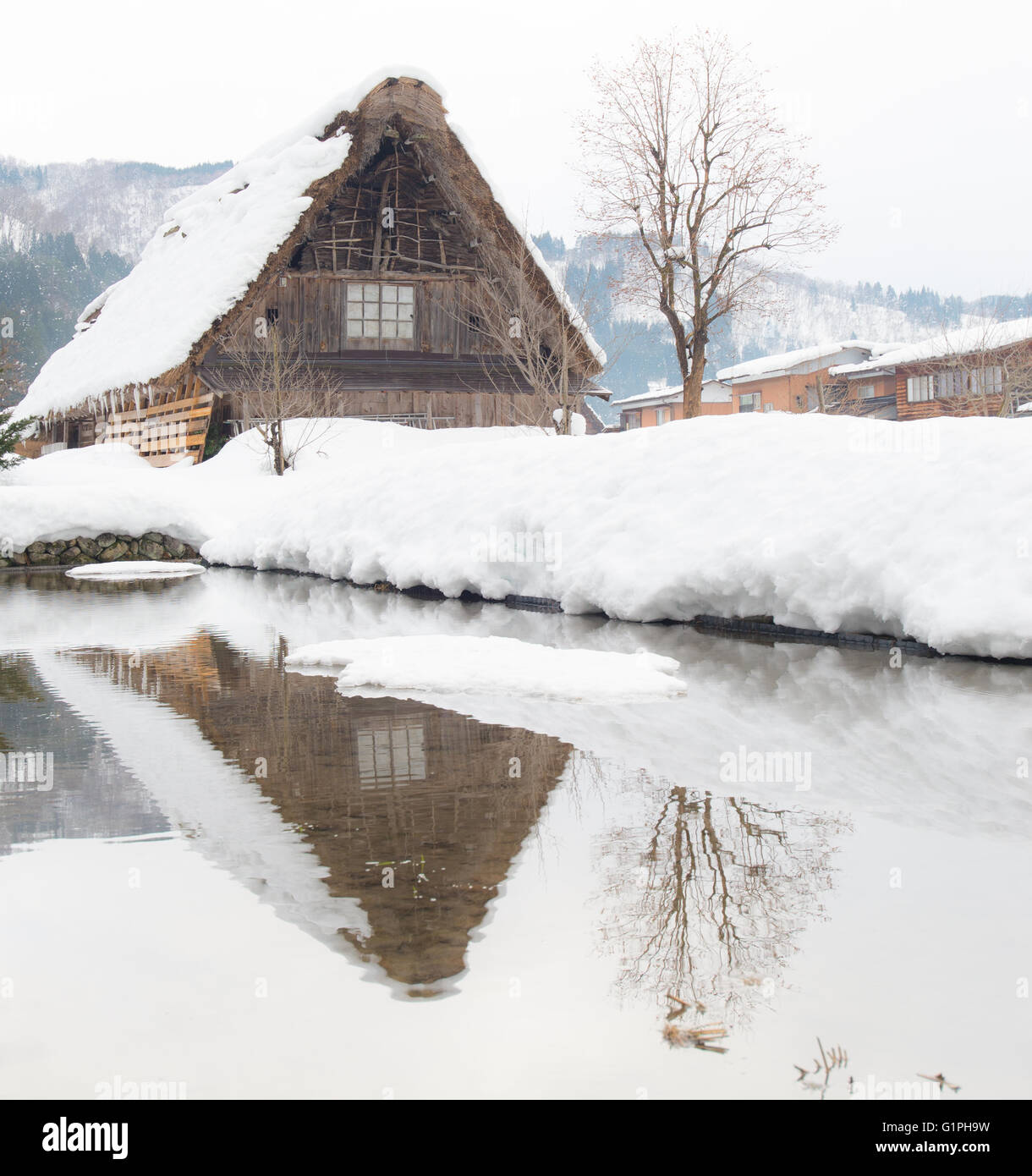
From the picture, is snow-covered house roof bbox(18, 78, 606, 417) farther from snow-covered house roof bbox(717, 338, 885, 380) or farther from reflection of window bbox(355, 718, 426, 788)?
snow-covered house roof bbox(717, 338, 885, 380)

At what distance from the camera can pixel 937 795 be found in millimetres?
4035

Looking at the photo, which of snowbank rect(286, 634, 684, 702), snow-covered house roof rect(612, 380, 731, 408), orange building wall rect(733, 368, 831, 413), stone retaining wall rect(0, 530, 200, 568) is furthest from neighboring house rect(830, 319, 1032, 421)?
snowbank rect(286, 634, 684, 702)

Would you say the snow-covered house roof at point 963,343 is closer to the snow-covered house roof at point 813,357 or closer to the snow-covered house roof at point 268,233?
the snow-covered house roof at point 813,357

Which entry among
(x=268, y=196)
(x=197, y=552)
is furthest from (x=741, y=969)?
(x=268, y=196)

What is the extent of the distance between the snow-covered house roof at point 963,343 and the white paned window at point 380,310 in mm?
18805

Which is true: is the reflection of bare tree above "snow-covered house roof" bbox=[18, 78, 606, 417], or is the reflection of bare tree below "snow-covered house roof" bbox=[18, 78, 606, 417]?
below

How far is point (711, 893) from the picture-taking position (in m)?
3.04

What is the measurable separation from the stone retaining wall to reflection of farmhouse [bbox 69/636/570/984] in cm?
1211

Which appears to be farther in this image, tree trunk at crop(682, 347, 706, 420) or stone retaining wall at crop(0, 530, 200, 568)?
tree trunk at crop(682, 347, 706, 420)

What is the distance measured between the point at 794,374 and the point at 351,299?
32.3 m

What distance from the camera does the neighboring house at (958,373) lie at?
34594mm

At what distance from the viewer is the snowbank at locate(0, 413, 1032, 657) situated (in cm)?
729

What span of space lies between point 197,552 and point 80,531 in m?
1.77

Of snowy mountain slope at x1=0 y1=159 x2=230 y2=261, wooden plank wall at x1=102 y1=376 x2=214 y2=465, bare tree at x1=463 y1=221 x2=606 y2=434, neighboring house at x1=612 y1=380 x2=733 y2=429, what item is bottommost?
wooden plank wall at x1=102 y1=376 x2=214 y2=465
